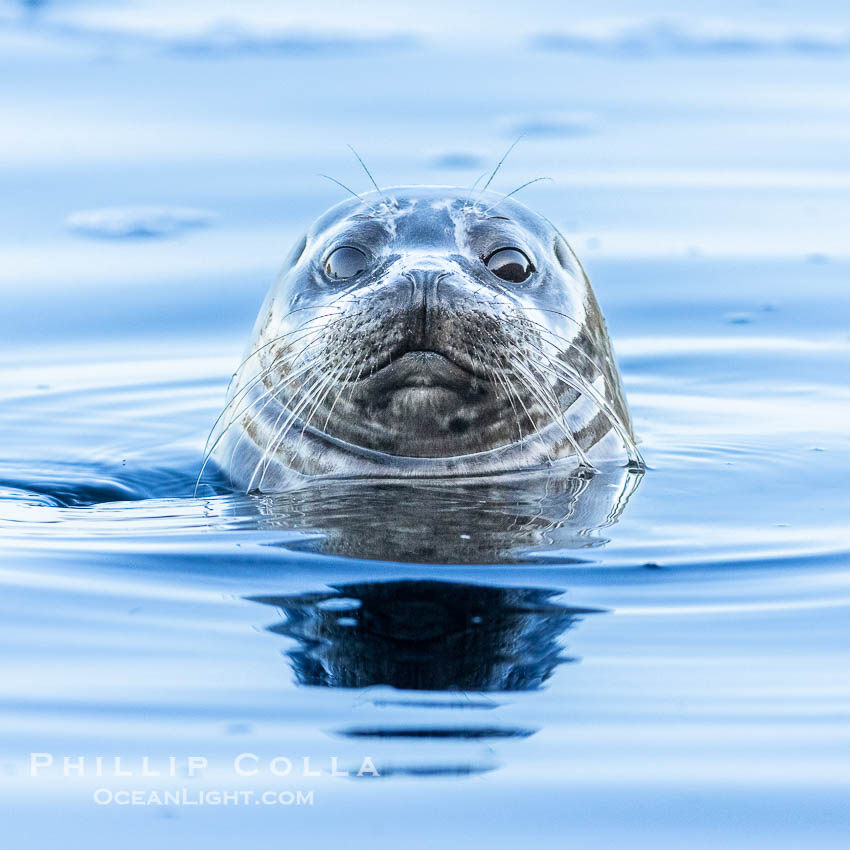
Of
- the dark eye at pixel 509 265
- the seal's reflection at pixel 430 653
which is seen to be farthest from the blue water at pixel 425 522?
the dark eye at pixel 509 265

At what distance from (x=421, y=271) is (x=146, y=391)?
2.41 m

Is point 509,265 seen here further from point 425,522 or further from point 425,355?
point 425,522

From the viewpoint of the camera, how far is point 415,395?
455 centimetres

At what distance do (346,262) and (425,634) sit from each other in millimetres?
1816

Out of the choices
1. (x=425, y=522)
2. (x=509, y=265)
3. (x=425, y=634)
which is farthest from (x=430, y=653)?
(x=509, y=265)

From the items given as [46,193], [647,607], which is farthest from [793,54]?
[647,607]

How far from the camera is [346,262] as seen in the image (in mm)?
4918

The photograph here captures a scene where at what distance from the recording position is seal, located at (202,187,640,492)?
446 cm

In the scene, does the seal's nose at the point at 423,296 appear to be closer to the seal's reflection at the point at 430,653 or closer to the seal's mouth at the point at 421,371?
the seal's mouth at the point at 421,371

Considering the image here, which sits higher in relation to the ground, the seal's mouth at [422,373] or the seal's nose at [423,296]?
the seal's nose at [423,296]

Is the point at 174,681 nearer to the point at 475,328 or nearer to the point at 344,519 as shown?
the point at 344,519

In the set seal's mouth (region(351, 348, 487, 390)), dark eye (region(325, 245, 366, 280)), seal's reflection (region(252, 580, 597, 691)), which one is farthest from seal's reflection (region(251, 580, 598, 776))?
dark eye (region(325, 245, 366, 280))

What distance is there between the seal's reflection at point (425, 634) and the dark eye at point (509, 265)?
57.1 inches

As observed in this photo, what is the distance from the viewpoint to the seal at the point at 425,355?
4465 mm
